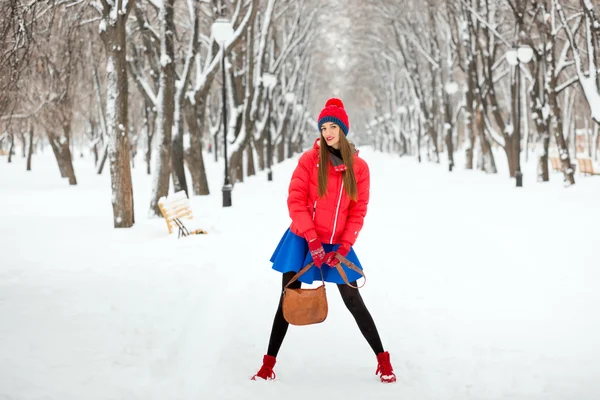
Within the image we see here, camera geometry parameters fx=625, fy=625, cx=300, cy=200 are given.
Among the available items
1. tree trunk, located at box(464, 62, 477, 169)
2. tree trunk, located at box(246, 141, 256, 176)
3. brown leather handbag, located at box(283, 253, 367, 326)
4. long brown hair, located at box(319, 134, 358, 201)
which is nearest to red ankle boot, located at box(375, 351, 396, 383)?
brown leather handbag, located at box(283, 253, 367, 326)

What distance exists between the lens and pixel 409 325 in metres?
5.54

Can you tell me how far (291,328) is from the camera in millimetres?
5703

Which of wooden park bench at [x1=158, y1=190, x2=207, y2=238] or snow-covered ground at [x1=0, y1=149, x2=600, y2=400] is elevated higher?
wooden park bench at [x1=158, y1=190, x2=207, y2=238]

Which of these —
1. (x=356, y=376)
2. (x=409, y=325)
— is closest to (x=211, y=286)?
(x=409, y=325)

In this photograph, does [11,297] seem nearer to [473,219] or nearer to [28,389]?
[28,389]

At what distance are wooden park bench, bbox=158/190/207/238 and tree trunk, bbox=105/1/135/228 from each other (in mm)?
1049

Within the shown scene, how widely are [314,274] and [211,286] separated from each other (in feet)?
10.6

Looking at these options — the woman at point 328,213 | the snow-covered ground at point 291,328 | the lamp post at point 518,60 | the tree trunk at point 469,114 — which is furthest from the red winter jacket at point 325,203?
the tree trunk at point 469,114

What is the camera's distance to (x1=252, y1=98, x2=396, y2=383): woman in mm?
4012

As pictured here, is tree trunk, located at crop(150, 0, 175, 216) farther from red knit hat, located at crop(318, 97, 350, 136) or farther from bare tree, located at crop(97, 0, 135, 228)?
red knit hat, located at crop(318, 97, 350, 136)

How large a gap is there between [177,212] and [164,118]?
319cm

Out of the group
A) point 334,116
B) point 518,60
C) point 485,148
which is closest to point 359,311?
point 334,116

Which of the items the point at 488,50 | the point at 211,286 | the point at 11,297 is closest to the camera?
the point at 11,297

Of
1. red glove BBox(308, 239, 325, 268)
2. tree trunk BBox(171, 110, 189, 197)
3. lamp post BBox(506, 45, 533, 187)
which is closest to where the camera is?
red glove BBox(308, 239, 325, 268)
